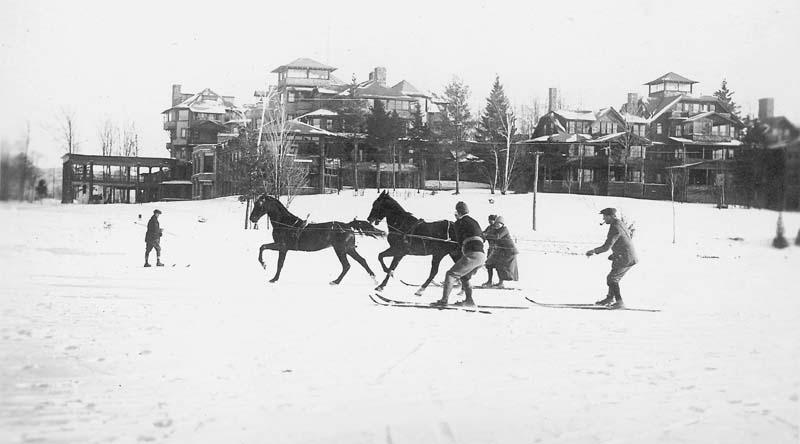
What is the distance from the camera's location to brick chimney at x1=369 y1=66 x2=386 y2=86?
539 cm

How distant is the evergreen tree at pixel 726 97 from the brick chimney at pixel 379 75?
2894 mm

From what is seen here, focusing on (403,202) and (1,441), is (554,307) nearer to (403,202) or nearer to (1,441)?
(403,202)

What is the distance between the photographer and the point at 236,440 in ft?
11.8

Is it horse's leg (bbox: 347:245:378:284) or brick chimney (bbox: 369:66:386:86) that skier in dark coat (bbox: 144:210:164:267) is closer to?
horse's leg (bbox: 347:245:378:284)

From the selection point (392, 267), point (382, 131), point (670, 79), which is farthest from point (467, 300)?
point (670, 79)

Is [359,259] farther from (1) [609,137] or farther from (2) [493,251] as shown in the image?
(1) [609,137]

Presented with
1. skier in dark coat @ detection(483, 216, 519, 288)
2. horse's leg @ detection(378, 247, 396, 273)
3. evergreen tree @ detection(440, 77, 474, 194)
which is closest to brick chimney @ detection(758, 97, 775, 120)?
skier in dark coat @ detection(483, 216, 519, 288)

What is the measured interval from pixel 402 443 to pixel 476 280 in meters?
2.80

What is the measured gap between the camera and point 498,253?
5527mm

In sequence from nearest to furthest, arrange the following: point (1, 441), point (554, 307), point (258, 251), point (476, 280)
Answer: point (1, 441)
point (554, 307)
point (258, 251)
point (476, 280)

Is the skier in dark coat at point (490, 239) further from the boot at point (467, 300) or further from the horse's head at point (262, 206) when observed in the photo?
the horse's head at point (262, 206)

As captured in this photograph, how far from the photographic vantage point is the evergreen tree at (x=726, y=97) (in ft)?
16.6

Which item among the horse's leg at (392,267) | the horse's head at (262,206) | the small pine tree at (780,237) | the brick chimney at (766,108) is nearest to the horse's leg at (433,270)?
the horse's leg at (392,267)

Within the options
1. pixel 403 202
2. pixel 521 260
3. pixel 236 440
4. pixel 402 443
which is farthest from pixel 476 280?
pixel 236 440
